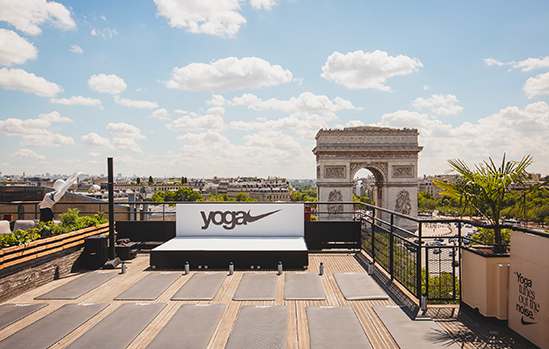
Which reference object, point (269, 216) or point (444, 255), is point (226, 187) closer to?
point (444, 255)

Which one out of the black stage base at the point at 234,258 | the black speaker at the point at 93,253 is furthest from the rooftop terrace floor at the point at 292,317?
the black speaker at the point at 93,253

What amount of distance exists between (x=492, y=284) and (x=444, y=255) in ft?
93.4

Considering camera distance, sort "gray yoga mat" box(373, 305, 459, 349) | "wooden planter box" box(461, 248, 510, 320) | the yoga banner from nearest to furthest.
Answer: "gray yoga mat" box(373, 305, 459, 349), "wooden planter box" box(461, 248, 510, 320), the yoga banner

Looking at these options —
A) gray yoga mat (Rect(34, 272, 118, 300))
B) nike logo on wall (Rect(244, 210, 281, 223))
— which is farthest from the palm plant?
gray yoga mat (Rect(34, 272, 118, 300))

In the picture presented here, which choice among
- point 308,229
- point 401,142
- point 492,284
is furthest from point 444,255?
point 492,284

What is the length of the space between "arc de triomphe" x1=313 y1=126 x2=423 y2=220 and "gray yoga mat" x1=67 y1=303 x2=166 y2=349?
21.6m

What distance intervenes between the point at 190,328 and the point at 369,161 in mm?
23982

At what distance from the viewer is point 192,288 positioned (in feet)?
18.5

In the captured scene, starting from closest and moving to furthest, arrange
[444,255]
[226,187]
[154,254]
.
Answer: [154,254] → [444,255] → [226,187]

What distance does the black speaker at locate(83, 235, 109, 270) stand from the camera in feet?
23.3

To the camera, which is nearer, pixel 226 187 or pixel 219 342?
pixel 219 342

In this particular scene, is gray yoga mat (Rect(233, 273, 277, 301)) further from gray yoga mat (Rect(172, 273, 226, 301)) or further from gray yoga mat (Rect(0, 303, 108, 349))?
gray yoga mat (Rect(0, 303, 108, 349))

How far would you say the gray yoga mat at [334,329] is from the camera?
147 inches

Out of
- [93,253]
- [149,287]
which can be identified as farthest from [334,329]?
[93,253]
